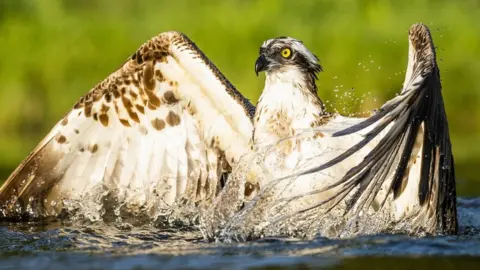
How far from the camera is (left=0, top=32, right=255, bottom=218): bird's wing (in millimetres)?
8711

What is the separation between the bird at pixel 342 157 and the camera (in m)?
7.15

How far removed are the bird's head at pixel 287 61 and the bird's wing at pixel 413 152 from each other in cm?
80

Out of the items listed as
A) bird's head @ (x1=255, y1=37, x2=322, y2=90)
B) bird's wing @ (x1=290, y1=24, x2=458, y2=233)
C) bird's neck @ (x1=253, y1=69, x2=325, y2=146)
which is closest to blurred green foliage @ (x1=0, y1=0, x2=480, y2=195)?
bird's head @ (x1=255, y1=37, x2=322, y2=90)

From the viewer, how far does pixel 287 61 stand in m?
8.55

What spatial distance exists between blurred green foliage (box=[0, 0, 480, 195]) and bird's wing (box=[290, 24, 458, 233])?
5.42 meters

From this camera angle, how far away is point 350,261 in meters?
6.86

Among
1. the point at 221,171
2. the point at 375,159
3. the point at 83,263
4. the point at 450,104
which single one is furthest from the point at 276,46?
the point at 450,104

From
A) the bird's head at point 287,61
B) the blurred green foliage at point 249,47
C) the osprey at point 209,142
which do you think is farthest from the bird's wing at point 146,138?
the blurred green foliage at point 249,47

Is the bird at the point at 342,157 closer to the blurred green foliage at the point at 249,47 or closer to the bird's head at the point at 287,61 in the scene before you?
the bird's head at the point at 287,61

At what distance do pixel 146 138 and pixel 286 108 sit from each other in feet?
4.54

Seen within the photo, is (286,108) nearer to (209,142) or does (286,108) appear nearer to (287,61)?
(287,61)

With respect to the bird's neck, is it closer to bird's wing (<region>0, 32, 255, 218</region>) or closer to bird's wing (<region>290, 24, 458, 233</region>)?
bird's wing (<region>0, 32, 255, 218</region>)

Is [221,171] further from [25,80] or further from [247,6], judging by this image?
[247,6]

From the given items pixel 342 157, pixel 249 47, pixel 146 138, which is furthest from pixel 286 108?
pixel 249 47
